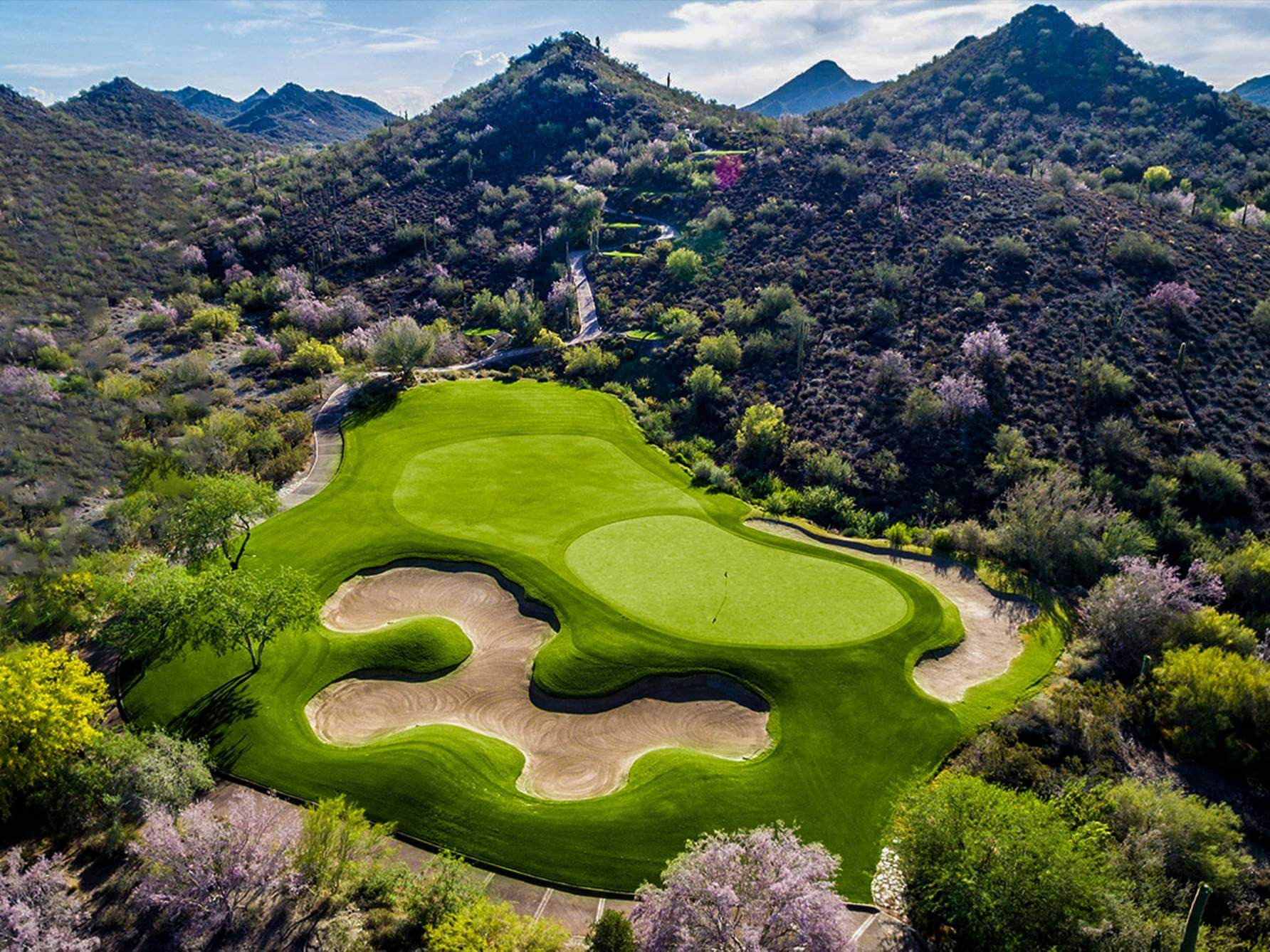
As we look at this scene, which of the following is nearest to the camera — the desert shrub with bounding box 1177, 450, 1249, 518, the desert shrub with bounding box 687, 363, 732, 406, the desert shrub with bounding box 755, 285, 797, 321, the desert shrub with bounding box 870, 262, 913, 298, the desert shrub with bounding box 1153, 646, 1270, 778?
the desert shrub with bounding box 1153, 646, 1270, 778

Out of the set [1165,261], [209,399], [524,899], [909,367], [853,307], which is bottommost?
[524,899]

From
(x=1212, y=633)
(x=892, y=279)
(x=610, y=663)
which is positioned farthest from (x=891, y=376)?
(x=610, y=663)

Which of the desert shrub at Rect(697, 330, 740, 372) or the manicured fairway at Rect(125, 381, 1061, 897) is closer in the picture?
the manicured fairway at Rect(125, 381, 1061, 897)

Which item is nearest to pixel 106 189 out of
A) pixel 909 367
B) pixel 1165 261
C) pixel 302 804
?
pixel 302 804

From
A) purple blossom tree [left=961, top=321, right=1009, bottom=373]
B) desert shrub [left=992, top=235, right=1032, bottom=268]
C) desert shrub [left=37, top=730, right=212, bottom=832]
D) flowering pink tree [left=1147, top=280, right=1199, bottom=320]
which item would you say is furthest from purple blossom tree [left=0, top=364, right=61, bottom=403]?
flowering pink tree [left=1147, top=280, right=1199, bottom=320]

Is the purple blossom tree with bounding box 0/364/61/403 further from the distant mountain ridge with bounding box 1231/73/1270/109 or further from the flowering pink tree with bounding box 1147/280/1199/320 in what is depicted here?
the distant mountain ridge with bounding box 1231/73/1270/109

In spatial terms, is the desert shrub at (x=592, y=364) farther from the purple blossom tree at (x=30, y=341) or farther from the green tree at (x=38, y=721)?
the green tree at (x=38, y=721)

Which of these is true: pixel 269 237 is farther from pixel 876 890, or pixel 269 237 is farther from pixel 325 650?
pixel 876 890
